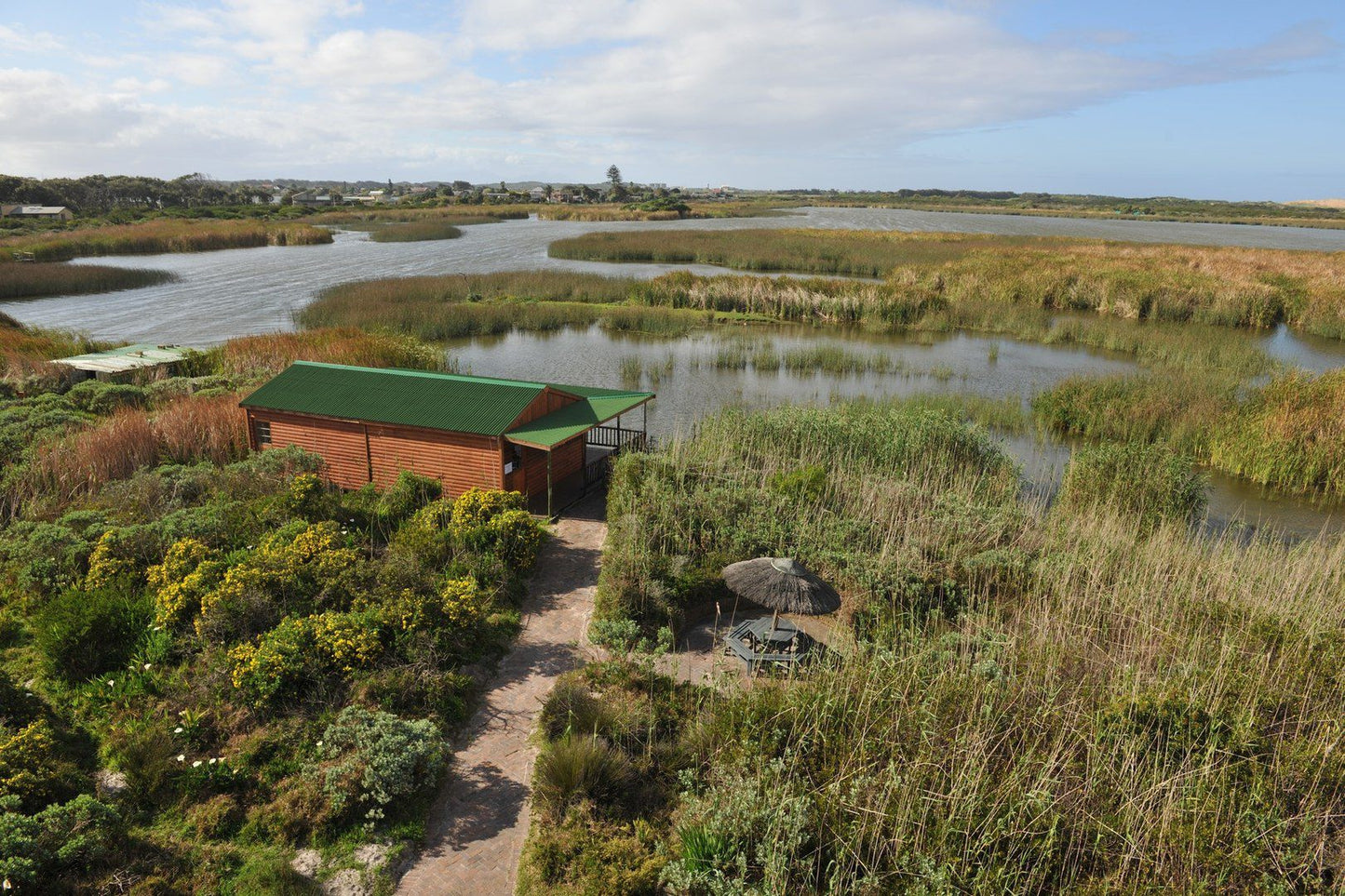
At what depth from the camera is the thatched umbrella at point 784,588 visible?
9.50 metres

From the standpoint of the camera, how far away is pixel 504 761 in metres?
8.30

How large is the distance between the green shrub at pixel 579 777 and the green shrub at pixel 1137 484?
10679 millimetres

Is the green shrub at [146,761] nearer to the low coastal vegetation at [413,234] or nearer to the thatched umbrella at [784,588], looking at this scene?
the thatched umbrella at [784,588]

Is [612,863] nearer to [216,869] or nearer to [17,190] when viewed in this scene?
[216,869]

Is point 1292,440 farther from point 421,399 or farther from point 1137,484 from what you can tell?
point 421,399

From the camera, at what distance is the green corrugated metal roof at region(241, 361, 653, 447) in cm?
1438

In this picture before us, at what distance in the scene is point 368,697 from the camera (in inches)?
345

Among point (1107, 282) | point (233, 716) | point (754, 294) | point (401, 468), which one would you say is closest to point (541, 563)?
point (401, 468)

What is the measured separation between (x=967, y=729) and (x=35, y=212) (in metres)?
105

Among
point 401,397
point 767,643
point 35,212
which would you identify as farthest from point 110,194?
point 767,643

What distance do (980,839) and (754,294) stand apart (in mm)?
32871

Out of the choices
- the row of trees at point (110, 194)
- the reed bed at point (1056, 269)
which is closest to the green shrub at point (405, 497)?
the reed bed at point (1056, 269)

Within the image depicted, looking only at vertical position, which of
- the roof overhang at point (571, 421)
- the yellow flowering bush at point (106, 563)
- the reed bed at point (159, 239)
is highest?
the reed bed at point (159, 239)

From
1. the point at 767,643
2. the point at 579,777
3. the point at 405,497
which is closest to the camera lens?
the point at 579,777
